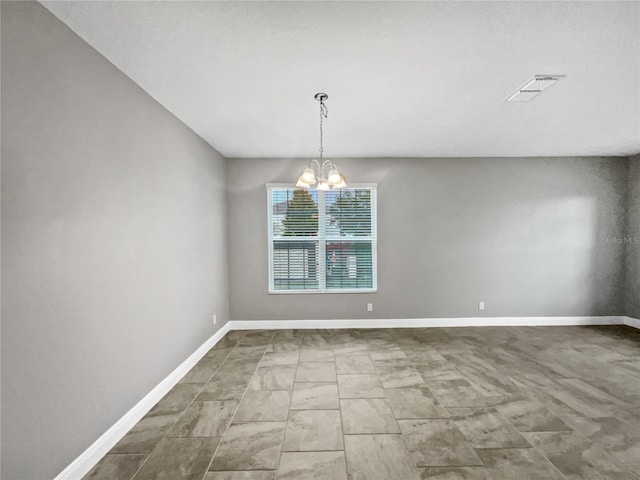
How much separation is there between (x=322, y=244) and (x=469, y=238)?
2.41 meters

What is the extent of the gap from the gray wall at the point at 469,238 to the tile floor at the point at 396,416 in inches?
38.1

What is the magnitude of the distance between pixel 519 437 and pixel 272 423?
6.08ft

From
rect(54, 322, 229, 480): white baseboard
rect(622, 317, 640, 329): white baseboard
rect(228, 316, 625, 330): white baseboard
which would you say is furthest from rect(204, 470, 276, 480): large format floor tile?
rect(622, 317, 640, 329): white baseboard

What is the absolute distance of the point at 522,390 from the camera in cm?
304

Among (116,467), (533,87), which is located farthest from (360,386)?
(533,87)

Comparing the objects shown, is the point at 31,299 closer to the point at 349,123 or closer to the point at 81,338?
the point at 81,338

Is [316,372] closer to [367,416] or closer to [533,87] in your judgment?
[367,416]

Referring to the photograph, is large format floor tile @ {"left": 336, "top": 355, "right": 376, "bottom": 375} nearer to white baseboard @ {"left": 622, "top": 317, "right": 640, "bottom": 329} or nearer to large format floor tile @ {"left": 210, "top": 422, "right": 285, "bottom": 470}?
large format floor tile @ {"left": 210, "top": 422, "right": 285, "bottom": 470}

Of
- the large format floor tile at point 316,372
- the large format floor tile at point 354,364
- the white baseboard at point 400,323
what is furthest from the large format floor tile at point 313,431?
the white baseboard at point 400,323

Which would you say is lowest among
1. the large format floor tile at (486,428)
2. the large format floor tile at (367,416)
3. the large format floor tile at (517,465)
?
the large format floor tile at (367,416)

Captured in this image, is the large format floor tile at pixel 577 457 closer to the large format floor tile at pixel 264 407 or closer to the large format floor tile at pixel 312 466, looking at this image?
the large format floor tile at pixel 312 466

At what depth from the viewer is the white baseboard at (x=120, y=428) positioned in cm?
192

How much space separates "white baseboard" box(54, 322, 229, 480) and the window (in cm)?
201

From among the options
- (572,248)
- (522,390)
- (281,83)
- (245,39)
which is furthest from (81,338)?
(572,248)
